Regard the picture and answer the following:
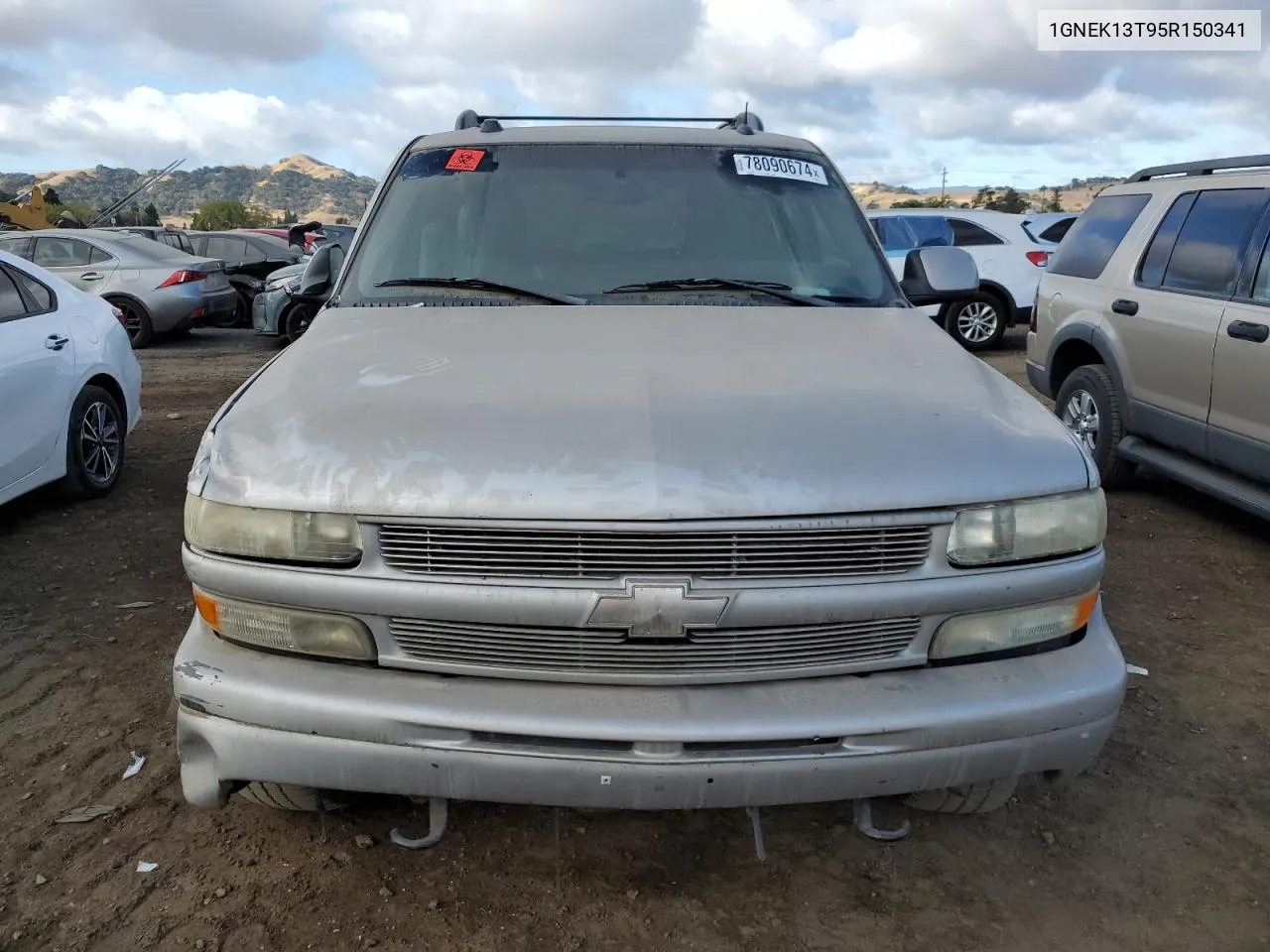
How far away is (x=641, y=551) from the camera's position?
2.13 meters

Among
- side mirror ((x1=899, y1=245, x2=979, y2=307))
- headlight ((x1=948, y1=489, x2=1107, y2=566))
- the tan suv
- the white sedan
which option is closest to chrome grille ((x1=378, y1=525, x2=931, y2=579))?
headlight ((x1=948, y1=489, x2=1107, y2=566))

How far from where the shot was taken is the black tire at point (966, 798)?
2555 mm

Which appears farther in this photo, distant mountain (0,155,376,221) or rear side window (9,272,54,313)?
distant mountain (0,155,376,221)

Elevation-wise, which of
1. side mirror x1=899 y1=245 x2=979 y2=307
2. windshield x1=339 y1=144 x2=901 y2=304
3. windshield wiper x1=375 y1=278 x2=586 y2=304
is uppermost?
windshield x1=339 y1=144 x2=901 y2=304

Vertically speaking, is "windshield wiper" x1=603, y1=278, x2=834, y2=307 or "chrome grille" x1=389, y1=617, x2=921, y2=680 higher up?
"windshield wiper" x1=603, y1=278, x2=834, y2=307

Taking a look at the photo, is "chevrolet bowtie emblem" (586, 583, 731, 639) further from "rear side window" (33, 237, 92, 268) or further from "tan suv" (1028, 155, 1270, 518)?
"rear side window" (33, 237, 92, 268)

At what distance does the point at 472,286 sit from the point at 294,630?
1464 millimetres

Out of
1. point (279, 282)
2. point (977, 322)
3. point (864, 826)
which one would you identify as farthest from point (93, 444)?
point (977, 322)

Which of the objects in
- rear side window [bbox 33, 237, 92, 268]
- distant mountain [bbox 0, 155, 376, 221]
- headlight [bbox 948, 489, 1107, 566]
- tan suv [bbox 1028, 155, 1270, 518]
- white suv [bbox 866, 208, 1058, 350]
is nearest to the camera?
headlight [bbox 948, 489, 1107, 566]

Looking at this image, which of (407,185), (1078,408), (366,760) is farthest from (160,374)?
(366,760)

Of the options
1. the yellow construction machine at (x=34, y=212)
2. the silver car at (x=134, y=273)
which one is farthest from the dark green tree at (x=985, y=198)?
the silver car at (x=134, y=273)

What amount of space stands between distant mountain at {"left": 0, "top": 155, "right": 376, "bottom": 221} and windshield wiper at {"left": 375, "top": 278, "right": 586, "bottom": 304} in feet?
362

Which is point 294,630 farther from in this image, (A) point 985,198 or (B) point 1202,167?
(A) point 985,198

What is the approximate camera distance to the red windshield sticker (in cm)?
370
